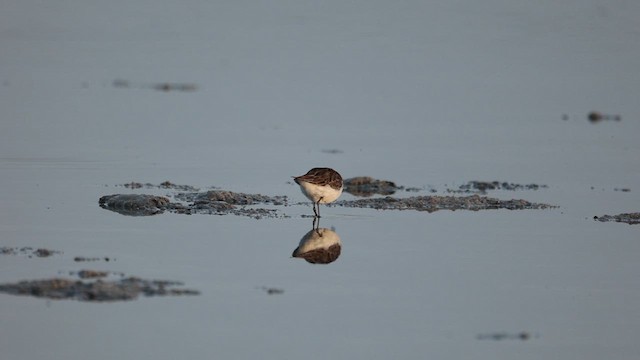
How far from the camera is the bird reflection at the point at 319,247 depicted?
12.8 meters

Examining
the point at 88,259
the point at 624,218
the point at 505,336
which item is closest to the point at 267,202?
the point at 88,259

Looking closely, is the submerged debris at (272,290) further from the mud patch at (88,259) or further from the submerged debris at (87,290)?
the mud patch at (88,259)

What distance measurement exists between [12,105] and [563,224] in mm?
10692

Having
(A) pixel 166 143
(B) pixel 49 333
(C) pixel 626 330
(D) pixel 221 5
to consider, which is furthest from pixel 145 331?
(D) pixel 221 5

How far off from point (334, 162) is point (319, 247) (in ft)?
17.4

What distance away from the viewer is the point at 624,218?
15.0 meters

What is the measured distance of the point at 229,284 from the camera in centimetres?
1134

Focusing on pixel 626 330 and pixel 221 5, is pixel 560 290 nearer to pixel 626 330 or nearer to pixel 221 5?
pixel 626 330

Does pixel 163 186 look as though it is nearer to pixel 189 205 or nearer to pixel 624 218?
pixel 189 205

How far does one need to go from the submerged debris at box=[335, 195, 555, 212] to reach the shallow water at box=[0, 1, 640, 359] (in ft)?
1.03

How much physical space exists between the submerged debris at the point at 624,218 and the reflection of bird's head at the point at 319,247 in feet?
10.9

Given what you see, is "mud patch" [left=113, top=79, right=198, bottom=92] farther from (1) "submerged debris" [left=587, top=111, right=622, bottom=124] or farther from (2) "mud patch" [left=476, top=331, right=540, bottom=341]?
(2) "mud patch" [left=476, top=331, right=540, bottom=341]

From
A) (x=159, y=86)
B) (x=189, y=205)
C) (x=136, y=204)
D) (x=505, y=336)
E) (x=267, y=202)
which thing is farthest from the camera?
(x=159, y=86)

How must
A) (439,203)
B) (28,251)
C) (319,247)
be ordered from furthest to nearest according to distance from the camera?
(439,203) → (319,247) → (28,251)
